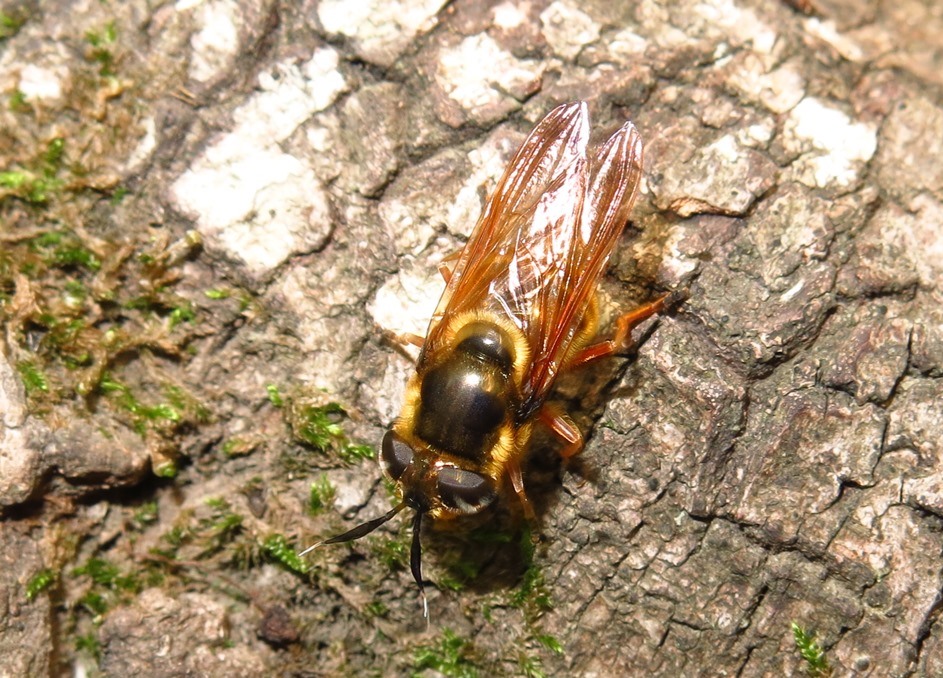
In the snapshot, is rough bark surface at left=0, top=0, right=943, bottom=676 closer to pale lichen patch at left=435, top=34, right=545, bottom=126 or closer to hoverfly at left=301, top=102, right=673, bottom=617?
pale lichen patch at left=435, top=34, right=545, bottom=126

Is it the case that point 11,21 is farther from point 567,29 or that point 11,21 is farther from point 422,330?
point 567,29

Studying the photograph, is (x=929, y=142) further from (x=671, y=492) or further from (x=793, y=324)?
(x=671, y=492)

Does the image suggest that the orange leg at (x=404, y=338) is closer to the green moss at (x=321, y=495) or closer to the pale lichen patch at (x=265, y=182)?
the pale lichen patch at (x=265, y=182)

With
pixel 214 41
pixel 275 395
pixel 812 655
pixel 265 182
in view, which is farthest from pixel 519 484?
pixel 214 41

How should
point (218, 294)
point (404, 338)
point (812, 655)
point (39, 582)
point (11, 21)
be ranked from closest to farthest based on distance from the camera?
point (812, 655)
point (39, 582)
point (404, 338)
point (218, 294)
point (11, 21)

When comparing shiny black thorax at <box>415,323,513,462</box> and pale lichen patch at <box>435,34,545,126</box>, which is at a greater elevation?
pale lichen patch at <box>435,34,545,126</box>

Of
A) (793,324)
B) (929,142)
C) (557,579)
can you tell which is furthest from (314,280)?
(929,142)

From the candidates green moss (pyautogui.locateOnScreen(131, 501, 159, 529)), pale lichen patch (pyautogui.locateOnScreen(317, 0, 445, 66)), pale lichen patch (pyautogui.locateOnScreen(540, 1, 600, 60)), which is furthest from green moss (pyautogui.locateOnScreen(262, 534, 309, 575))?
pale lichen patch (pyautogui.locateOnScreen(540, 1, 600, 60))
